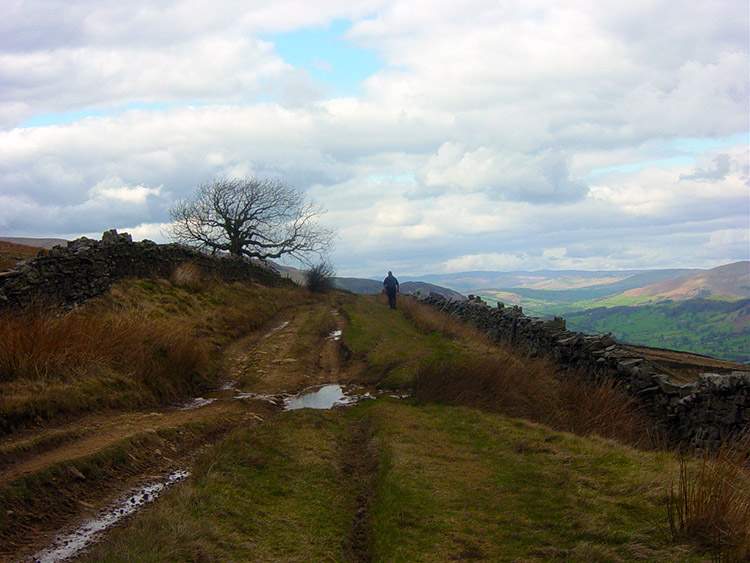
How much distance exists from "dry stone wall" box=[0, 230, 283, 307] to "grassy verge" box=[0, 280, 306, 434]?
0.59 meters

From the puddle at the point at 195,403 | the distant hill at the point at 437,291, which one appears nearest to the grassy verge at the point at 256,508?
the puddle at the point at 195,403

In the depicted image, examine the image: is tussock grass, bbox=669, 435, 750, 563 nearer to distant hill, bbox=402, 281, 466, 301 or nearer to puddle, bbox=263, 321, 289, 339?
puddle, bbox=263, 321, 289, 339

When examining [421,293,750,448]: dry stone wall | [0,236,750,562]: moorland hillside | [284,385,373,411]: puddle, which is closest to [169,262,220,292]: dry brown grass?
[0,236,750,562]: moorland hillside

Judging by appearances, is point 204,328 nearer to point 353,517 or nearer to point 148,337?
point 148,337

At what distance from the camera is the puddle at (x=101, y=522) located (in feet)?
17.6

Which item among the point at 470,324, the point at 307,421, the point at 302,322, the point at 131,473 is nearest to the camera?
the point at 131,473

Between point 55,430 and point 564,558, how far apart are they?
24.8ft

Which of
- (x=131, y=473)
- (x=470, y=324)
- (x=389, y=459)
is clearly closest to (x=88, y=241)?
(x=131, y=473)

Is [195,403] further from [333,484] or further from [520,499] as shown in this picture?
[520,499]

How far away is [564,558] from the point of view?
5.21 metres

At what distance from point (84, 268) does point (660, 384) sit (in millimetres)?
16224

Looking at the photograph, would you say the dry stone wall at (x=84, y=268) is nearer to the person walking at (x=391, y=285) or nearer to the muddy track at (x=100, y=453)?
the muddy track at (x=100, y=453)

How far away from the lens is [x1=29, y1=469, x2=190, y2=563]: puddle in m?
5.36

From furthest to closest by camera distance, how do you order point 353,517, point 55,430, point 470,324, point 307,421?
point 470,324 < point 307,421 < point 55,430 < point 353,517
